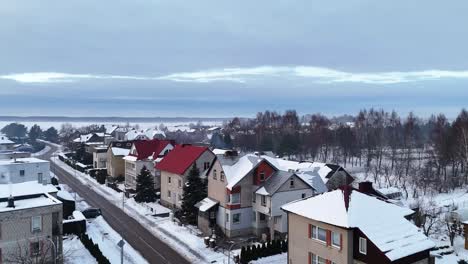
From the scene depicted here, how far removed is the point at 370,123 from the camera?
379ft

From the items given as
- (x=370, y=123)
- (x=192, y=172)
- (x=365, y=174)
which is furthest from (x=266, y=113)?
(x=192, y=172)

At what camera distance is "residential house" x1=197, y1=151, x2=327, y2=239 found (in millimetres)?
38938

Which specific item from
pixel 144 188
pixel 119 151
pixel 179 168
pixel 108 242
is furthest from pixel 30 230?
pixel 119 151

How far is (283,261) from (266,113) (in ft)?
428

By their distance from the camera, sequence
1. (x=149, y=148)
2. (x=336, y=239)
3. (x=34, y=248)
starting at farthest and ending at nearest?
(x=149, y=148) < (x=34, y=248) < (x=336, y=239)

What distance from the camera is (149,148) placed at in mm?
66188

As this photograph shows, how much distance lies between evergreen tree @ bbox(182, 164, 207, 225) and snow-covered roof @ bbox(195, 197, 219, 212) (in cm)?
89

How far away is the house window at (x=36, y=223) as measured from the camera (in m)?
30.5

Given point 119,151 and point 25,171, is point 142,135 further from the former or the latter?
point 25,171

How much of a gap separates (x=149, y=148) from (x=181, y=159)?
15070 millimetres

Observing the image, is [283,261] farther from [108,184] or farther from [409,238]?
[108,184]

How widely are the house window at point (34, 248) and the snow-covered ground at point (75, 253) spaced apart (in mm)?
3349

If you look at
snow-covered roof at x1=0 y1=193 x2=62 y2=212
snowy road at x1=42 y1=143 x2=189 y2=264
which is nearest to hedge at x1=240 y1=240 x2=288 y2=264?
snowy road at x1=42 y1=143 x2=189 y2=264

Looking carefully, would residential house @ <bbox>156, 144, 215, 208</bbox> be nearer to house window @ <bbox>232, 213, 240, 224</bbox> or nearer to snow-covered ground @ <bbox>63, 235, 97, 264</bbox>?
house window @ <bbox>232, 213, 240, 224</bbox>
